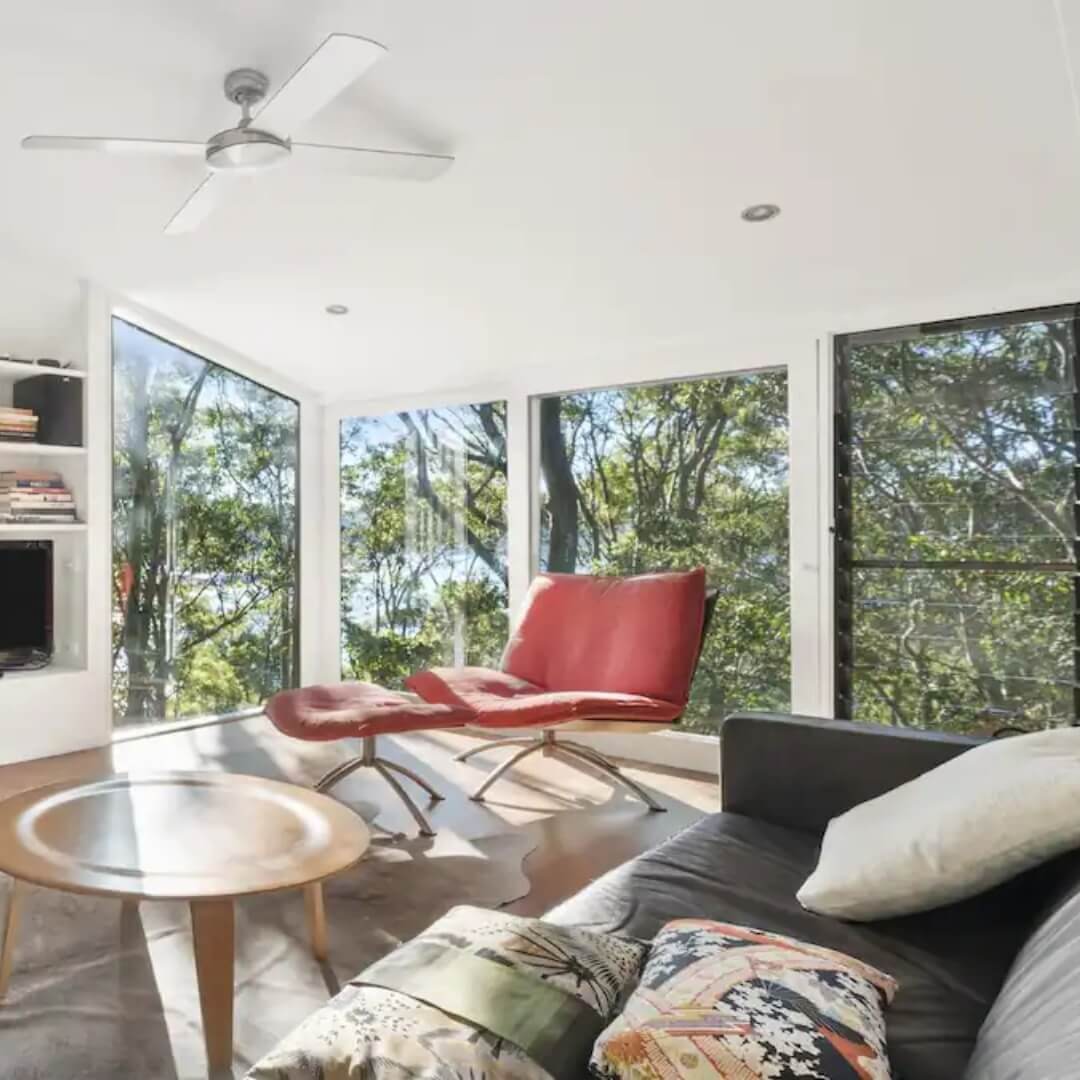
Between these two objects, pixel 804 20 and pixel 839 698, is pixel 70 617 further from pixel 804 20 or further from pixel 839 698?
pixel 804 20

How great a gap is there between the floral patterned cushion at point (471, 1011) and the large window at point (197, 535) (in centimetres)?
376

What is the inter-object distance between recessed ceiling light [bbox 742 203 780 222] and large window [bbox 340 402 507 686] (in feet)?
6.41

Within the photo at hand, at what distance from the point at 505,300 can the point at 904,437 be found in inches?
67.2

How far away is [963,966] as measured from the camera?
1.29 meters

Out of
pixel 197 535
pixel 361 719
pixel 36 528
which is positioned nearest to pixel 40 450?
pixel 36 528

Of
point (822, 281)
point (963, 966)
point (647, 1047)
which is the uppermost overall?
point (822, 281)

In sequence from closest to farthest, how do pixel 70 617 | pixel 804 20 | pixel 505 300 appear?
pixel 804 20 < pixel 505 300 < pixel 70 617

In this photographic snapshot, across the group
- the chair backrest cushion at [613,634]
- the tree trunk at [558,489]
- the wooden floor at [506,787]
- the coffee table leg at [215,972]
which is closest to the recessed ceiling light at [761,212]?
the chair backrest cushion at [613,634]

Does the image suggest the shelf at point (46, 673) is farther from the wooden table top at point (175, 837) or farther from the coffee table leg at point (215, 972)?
the coffee table leg at point (215, 972)

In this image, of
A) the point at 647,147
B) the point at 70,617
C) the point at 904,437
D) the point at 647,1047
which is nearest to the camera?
the point at 647,1047

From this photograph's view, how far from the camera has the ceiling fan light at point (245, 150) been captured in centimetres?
229

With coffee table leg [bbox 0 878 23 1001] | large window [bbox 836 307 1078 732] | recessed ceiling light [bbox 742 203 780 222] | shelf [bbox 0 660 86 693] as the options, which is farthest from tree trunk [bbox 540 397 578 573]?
coffee table leg [bbox 0 878 23 1001]

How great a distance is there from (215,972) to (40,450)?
9.91 feet

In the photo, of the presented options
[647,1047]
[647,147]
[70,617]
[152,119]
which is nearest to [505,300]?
[647,147]
